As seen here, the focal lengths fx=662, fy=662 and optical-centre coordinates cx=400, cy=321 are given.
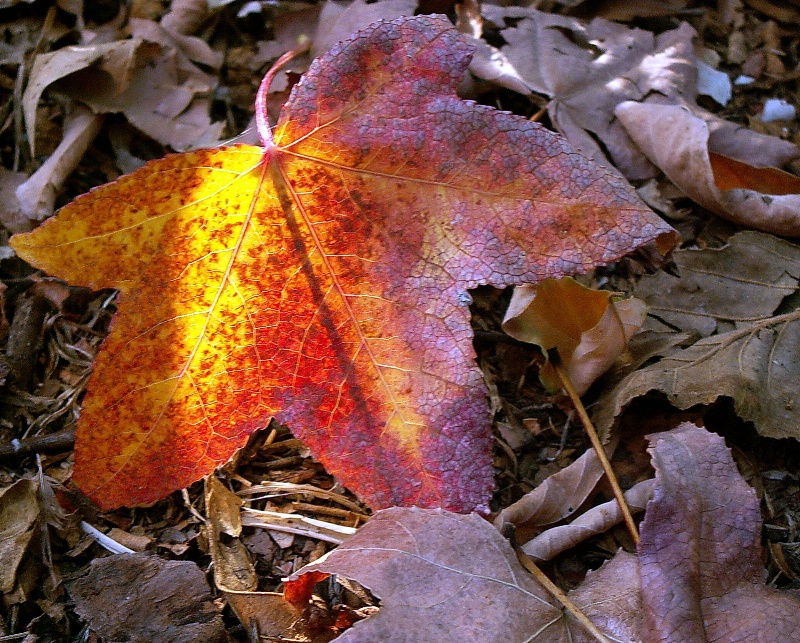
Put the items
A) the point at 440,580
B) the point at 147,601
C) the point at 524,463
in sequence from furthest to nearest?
1. the point at 524,463
2. the point at 147,601
3. the point at 440,580

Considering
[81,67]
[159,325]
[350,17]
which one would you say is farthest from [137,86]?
[159,325]

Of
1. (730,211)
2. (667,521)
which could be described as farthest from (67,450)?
(730,211)

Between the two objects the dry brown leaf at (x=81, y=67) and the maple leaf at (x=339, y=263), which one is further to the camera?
the dry brown leaf at (x=81, y=67)

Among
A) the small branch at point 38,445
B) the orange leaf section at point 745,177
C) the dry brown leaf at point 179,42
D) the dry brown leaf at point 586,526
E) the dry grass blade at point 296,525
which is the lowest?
the dry brown leaf at point 586,526

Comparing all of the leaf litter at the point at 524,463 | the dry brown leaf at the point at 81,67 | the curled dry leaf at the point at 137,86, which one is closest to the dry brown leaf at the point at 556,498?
the leaf litter at the point at 524,463

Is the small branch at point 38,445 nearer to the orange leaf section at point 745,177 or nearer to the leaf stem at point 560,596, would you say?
the leaf stem at point 560,596

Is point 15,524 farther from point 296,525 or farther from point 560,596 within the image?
point 560,596

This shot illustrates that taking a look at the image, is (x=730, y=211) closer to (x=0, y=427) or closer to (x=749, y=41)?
(x=749, y=41)
